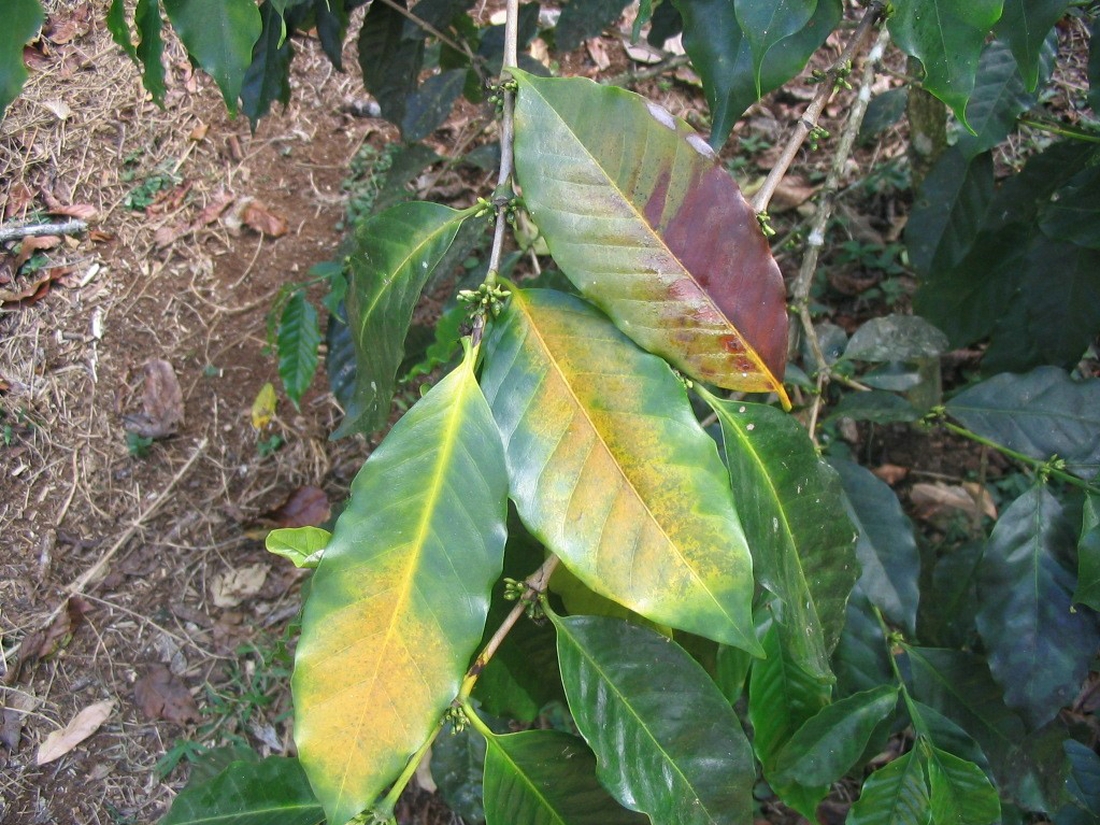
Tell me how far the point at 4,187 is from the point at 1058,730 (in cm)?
330

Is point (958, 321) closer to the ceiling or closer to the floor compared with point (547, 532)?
closer to the floor

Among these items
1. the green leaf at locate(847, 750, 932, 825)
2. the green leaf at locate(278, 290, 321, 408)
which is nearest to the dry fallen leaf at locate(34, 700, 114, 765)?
the green leaf at locate(278, 290, 321, 408)

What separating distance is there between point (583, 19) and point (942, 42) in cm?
96

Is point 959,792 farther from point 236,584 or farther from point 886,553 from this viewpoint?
point 236,584

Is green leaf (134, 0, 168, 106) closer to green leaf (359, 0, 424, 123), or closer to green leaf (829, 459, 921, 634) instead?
green leaf (359, 0, 424, 123)

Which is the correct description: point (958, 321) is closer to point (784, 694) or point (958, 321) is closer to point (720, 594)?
point (784, 694)

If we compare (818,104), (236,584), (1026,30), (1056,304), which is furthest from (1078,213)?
(236,584)

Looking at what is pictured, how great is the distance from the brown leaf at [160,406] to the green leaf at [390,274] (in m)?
1.84

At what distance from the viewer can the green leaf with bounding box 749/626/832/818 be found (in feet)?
2.98

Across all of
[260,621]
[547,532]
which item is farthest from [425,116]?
[260,621]

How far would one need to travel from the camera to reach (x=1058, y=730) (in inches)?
40.4

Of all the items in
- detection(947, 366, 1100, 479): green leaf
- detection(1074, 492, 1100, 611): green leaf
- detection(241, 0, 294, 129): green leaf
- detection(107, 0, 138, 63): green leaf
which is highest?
detection(107, 0, 138, 63): green leaf

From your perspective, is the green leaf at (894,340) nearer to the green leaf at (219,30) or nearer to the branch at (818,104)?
the branch at (818,104)

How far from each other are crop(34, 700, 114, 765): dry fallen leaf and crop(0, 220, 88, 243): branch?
4.99 ft
